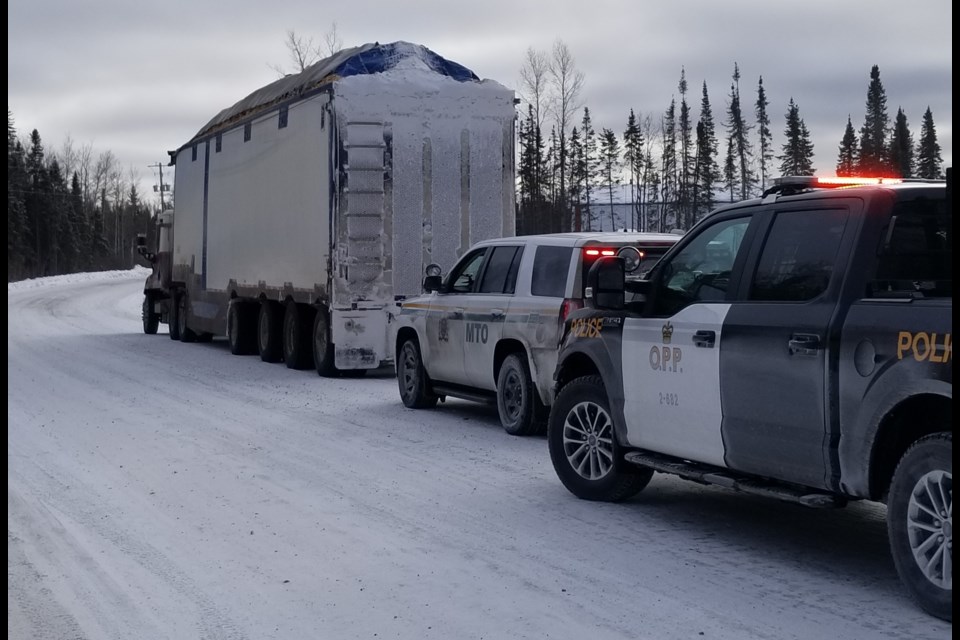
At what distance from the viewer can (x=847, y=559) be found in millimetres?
6875

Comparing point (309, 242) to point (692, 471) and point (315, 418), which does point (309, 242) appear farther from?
point (692, 471)

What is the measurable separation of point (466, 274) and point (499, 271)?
0.82m

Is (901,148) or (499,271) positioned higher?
(901,148)

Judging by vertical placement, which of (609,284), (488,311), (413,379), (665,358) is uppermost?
(609,284)

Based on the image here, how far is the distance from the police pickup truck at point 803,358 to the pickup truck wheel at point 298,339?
11.1 m

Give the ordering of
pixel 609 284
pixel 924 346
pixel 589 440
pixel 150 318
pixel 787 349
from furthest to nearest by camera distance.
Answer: pixel 150 318, pixel 589 440, pixel 609 284, pixel 787 349, pixel 924 346

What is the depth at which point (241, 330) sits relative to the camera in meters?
22.0

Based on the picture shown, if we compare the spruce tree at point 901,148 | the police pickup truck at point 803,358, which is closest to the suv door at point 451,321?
the police pickup truck at point 803,358

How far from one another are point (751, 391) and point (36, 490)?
17.5 feet

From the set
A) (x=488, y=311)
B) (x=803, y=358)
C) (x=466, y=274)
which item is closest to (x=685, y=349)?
(x=803, y=358)

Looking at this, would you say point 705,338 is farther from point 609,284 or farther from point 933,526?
point 933,526

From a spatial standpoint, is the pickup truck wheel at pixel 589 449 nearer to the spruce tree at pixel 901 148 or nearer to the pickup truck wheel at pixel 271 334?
the pickup truck wheel at pixel 271 334

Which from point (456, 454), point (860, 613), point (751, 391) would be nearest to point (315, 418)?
point (456, 454)

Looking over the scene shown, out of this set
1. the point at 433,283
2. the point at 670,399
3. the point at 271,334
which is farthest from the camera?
the point at 271,334
